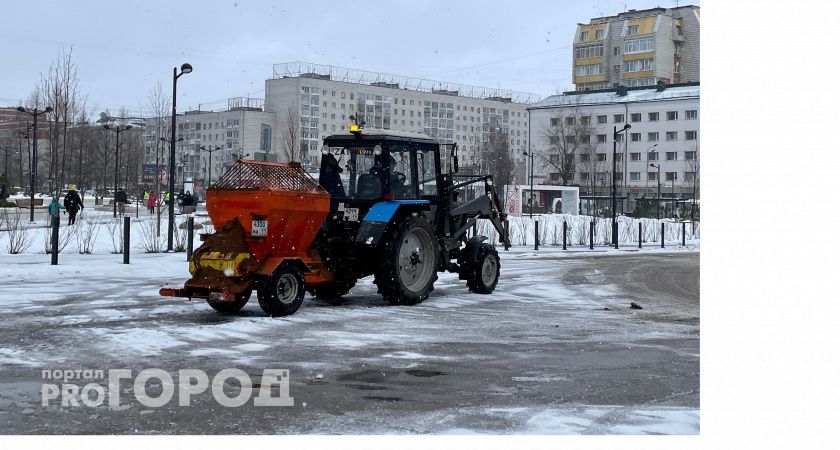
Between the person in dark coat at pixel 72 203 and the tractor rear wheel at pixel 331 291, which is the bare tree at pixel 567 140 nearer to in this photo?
the person in dark coat at pixel 72 203

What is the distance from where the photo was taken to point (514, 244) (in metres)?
34.6

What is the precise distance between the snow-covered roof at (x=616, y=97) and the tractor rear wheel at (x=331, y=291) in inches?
3473

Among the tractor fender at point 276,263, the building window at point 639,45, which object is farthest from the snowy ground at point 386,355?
the building window at point 639,45

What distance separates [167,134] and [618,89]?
50.8 meters

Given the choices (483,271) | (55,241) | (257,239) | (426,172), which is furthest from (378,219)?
(55,241)

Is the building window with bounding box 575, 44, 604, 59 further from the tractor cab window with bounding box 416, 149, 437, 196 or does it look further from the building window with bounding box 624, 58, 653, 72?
the tractor cab window with bounding box 416, 149, 437, 196

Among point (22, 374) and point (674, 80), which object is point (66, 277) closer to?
point (22, 374)

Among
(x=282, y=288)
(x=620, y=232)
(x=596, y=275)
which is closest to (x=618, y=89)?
(x=620, y=232)

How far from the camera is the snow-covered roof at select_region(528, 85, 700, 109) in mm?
99125

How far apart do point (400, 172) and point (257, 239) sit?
3.07m

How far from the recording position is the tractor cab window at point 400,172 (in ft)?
46.8

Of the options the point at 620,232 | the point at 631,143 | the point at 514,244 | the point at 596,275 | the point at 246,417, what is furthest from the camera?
the point at 631,143

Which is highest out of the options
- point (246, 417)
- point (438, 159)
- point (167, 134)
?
point (167, 134)

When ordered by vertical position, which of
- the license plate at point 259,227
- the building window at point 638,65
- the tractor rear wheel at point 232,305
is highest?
the building window at point 638,65
